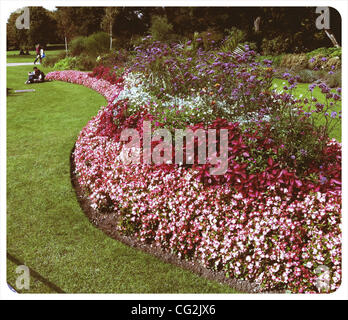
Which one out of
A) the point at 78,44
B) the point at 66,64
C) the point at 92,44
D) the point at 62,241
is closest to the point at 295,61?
the point at 92,44

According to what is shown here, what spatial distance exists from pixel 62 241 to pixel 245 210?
8.69ft

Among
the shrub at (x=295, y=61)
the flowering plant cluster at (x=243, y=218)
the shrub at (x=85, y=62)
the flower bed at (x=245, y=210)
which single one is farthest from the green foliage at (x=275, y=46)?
the flowering plant cluster at (x=243, y=218)

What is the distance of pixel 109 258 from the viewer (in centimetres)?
384

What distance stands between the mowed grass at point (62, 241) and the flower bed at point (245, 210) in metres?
0.36

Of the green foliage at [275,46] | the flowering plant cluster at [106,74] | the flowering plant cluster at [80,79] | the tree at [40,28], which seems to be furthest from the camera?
the flowering plant cluster at [80,79]

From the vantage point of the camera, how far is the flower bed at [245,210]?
3.29 meters

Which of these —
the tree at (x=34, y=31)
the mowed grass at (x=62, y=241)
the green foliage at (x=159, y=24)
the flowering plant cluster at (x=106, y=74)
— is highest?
the green foliage at (x=159, y=24)

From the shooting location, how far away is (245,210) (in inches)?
145

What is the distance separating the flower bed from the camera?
10.8ft

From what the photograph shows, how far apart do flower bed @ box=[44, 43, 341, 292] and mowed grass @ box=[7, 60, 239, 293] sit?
0.36m

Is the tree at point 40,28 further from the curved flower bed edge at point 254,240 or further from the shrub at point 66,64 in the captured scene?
the shrub at point 66,64

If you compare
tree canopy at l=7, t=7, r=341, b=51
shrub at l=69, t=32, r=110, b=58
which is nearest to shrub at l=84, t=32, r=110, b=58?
shrub at l=69, t=32, r=110, b=58

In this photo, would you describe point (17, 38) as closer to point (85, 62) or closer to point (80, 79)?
point (80, 79)
